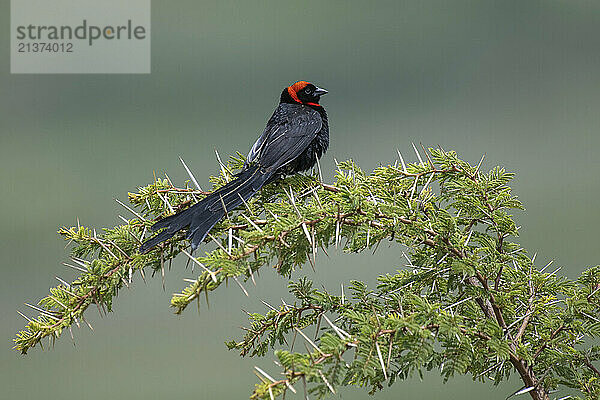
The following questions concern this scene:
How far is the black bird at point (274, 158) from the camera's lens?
35.4 inches

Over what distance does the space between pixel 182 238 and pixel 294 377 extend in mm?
324

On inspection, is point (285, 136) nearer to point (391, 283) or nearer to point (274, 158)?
point (274, 158)

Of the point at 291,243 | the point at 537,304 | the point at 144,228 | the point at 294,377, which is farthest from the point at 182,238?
the point at 537,304

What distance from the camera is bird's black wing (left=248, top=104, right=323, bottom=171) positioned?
3.89 ft

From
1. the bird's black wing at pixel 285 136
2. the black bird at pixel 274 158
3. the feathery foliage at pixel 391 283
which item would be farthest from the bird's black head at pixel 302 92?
the feathery foliage at pixel 391 283

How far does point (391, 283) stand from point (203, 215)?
324 millimetres

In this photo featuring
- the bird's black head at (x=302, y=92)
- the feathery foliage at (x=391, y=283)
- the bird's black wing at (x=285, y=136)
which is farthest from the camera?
the bird's black head at (x=302, y=92)

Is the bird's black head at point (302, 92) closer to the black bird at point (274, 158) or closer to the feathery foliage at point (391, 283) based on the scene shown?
the black bird at point (274, 158)

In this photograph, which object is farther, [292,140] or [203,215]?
[292,140]

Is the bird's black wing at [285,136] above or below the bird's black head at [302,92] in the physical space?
below

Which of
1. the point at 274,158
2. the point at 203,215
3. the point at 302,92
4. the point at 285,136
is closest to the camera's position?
the point at 203,215

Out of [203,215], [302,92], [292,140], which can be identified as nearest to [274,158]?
[292,140]

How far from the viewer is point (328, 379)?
2.35 feet

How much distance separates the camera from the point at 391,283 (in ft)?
3.26
